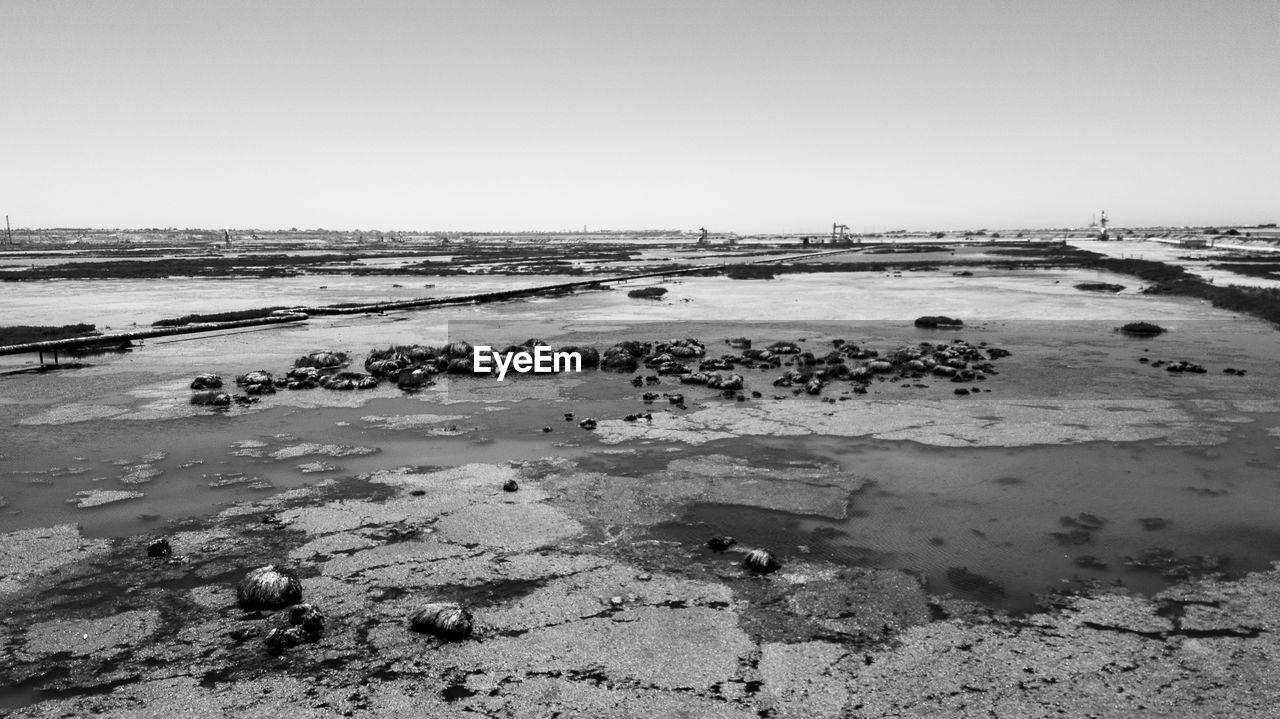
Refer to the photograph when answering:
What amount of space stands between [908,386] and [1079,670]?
1463 centimetres

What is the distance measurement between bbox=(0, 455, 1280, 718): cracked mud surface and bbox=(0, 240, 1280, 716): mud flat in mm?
40

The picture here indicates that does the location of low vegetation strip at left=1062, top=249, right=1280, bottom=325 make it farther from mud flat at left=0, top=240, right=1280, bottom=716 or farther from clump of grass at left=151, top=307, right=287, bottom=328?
clump of grass at left=151, top=307, right=287, bottom=328

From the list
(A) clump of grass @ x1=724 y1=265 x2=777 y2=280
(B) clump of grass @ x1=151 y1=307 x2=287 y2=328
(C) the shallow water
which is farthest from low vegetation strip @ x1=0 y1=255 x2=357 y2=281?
(C) the shallow water

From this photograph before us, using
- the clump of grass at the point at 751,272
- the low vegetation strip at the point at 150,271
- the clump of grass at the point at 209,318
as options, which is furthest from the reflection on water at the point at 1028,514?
the low vegetation strip at the point at 150,271

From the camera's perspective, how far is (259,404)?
19.5 meters

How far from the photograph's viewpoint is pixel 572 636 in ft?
27.2

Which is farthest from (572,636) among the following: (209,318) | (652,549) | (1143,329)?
(209,318)

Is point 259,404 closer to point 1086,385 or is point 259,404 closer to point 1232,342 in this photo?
point 1086,385

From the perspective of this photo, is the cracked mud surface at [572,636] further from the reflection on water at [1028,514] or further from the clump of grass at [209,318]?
the clump of grass at [209,318]

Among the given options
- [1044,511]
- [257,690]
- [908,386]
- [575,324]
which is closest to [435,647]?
[257,690]

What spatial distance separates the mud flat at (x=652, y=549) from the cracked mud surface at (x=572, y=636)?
40 millimetres

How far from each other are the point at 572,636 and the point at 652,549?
250 centimetres

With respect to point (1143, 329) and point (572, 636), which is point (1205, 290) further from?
point (572, 636)

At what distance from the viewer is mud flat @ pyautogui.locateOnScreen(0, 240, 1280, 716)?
24.3ft
